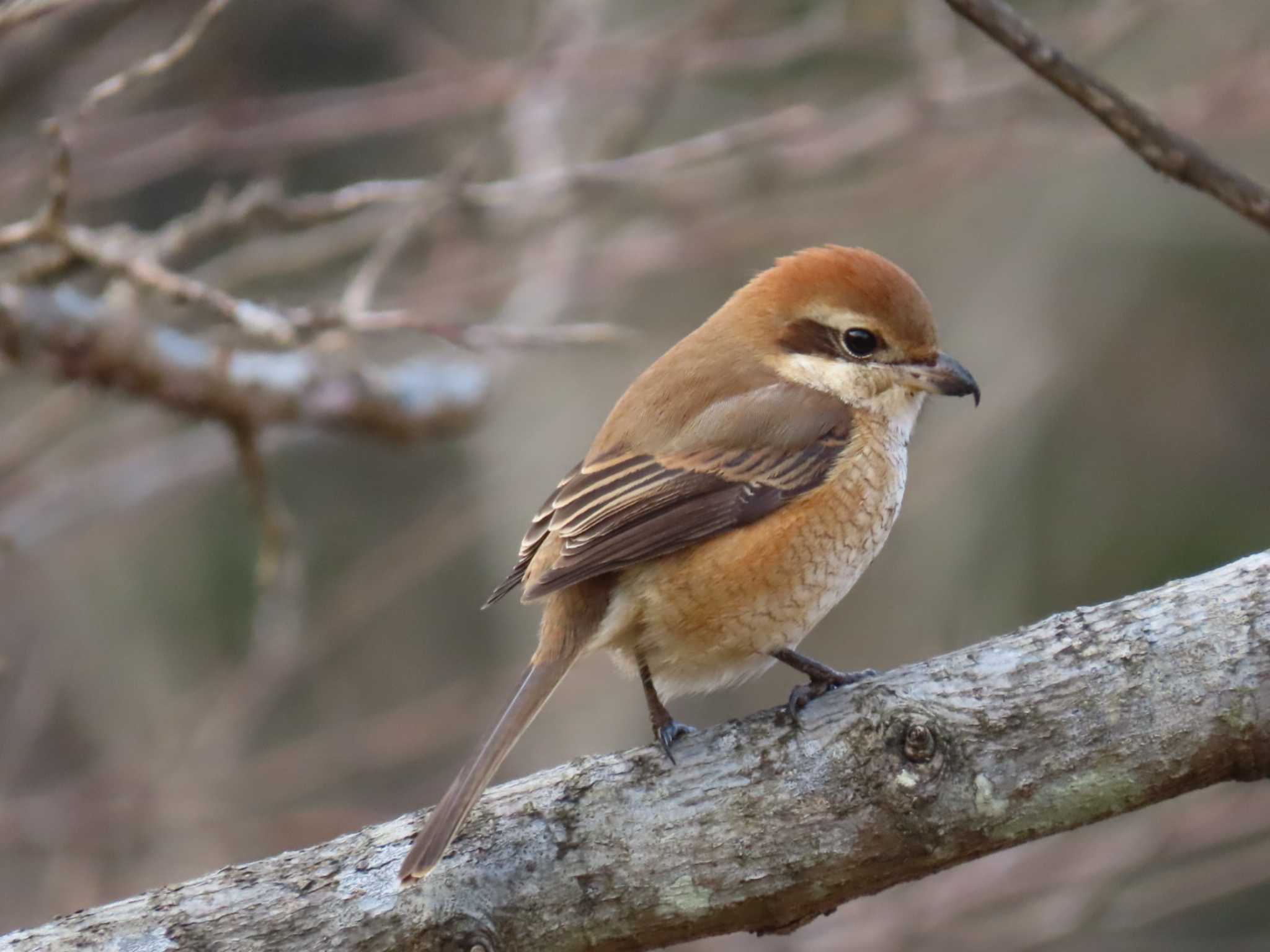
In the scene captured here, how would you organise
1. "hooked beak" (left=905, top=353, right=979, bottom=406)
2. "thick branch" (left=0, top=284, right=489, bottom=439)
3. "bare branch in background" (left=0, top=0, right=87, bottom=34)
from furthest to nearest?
"thick branch" (left=0, top=284, right=489, bottom=439), "hooked beak" (left=905, top=353, right=979, bottom=406), "bare branch in background" (left=0, top=0, right=87, bottom=34)

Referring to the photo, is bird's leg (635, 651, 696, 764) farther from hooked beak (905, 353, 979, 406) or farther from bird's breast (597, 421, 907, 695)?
hooked beak (905, 353, 979, 406)

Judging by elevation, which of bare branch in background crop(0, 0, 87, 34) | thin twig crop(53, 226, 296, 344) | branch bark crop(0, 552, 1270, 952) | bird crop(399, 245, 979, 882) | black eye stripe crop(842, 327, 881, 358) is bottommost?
branch bark crop(0, 552, 1270, 952)

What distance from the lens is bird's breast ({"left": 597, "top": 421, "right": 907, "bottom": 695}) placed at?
3268 mm

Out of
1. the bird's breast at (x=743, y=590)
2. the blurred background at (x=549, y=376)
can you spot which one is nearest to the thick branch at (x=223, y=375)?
the blurred background at (x=549, y=376)

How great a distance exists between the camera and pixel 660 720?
307cm

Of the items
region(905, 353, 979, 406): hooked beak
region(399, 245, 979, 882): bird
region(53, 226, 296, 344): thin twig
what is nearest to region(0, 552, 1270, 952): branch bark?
region(399, 245, 979, 882): bird

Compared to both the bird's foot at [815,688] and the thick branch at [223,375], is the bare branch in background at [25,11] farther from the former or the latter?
the bird's foot at [815,688]

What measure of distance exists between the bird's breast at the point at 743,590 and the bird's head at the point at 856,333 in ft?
1.18

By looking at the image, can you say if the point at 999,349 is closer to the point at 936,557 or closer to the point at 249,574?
the point at 936,557

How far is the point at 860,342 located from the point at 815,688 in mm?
1075

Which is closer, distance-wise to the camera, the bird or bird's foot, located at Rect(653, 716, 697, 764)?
bird's foot, located at Rect(653, 716, 697, 764)

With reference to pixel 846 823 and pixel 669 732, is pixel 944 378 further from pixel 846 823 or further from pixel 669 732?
pixel 846 823

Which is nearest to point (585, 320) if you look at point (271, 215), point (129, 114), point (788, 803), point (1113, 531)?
point (129, 114)

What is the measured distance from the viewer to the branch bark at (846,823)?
8.34 ft
